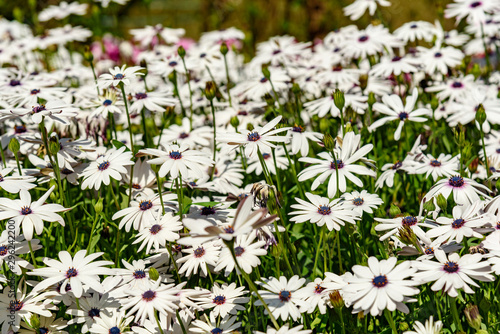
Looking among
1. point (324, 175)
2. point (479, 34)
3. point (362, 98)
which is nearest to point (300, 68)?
point (362, 98)

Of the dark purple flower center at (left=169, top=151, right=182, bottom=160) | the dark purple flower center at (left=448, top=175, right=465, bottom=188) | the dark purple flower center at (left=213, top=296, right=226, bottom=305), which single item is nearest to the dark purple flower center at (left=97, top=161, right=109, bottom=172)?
the dark purple flower center at (left=169, top=151, right=182, bottom=160)

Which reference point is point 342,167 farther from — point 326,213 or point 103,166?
point 103,166

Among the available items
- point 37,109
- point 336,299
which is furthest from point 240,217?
point 37,109

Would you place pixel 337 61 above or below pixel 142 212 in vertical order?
above

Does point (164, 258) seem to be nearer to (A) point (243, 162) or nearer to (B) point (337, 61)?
(A) point (243, 162)

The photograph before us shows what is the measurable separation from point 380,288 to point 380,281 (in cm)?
2

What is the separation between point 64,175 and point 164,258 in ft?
1.84

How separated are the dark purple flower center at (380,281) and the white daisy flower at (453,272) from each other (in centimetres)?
9

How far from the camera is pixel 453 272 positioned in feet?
4.57

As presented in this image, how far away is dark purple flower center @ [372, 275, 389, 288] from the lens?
135 centimetres

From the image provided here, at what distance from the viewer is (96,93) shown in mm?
2828

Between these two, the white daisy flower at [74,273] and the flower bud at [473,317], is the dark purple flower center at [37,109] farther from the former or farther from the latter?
the flower bud at [473,317]

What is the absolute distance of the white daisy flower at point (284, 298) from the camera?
58.2 inches

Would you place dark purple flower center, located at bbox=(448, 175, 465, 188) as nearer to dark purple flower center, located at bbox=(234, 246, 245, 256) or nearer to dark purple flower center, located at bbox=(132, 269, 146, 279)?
dark purple flower center, located at bbox=(234, 246, 245, 256)
